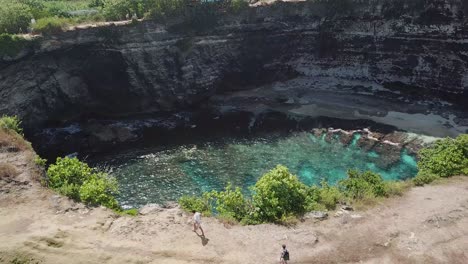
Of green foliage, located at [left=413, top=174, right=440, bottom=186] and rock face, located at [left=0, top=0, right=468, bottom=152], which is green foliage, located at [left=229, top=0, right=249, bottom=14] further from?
green foliage, located at [left=413, top=174, right=440, bottom=186]

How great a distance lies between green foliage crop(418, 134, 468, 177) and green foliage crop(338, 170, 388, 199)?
514cm

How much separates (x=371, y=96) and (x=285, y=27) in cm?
1363

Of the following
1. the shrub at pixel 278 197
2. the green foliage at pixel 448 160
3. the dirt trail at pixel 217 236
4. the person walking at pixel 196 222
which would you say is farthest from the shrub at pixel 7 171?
the green foliage at pixel 448 160

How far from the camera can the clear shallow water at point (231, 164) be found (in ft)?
134

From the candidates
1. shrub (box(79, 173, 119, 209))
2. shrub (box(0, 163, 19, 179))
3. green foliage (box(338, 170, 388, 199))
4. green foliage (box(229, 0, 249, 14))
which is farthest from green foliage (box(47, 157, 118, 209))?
green foliage (box(229, 0, 249, 14))

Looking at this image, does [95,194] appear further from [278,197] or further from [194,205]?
[278,197]

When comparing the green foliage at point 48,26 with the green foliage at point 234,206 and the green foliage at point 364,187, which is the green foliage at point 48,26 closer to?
the green foliage at point 234,206

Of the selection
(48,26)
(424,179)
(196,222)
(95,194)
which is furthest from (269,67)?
(196,222)

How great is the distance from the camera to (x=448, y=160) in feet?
117

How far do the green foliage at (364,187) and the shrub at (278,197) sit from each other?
4080mm

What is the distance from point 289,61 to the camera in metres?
57.1

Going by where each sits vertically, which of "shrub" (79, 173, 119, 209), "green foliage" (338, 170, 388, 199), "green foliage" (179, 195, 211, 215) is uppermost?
"shrub" (79, 173, 119, 209)

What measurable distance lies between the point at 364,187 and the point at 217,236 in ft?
38.4

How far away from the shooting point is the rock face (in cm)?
4878
